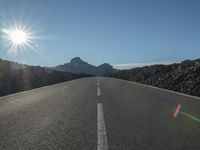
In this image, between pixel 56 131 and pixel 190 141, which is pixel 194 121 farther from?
pixel 56 131

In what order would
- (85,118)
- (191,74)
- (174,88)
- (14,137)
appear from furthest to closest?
(191,74) < (174,88) < (85,118) < (14,137)

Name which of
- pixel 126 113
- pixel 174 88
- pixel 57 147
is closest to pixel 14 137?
pixel 57 147

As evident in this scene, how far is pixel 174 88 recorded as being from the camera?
19031mm

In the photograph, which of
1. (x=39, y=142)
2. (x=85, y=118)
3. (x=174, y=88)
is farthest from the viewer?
(x=174, y=88)

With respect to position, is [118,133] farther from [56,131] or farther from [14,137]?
[14,137]

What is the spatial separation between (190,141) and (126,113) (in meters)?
3.31

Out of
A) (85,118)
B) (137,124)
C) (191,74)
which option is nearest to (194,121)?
(137,124)

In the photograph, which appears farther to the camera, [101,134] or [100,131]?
[100,131]

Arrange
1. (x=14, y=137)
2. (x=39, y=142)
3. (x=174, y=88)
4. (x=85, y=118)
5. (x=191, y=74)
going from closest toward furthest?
(x=39, y=142) < (x=14, y=137) < (x=85, y=118) < (x=174, y=88) < (x=191, y=74)

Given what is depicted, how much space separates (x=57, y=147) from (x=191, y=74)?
17.5m

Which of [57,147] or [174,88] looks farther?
[174,88]

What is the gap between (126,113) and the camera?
26.9ft

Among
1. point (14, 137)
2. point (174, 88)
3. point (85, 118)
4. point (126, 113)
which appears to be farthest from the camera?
point (174, 88)

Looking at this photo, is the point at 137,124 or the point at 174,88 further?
the point at 174,88
